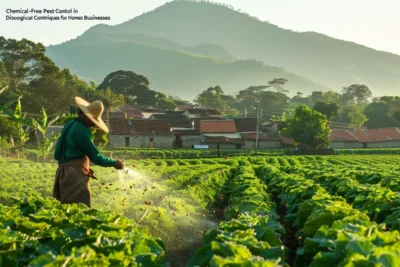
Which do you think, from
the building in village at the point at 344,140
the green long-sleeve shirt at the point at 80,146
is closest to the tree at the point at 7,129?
the green long-sleeve shirt at the point at 80,146

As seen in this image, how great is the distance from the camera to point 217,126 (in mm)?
68562

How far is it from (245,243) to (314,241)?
3.47 ft

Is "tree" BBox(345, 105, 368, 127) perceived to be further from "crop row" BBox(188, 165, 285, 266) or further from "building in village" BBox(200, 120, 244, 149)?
"crop row" BBox(188, 165, 285, 266)

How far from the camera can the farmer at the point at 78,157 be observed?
7.38 meters

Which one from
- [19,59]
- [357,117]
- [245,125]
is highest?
[19,59]

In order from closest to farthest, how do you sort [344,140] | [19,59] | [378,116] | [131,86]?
1. [19,59]
2. [344,140]
3. [378,116]
4. [131,86]

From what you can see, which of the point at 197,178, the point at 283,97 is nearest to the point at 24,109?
the point at 197,178

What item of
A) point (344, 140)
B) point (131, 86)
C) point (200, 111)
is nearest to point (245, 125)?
point (344, 140)

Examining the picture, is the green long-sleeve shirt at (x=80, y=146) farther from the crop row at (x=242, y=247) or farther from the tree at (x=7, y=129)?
the tree at (x=7, y=129)

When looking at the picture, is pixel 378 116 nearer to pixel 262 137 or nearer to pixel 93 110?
pixel 262 137

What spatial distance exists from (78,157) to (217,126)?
201 ft

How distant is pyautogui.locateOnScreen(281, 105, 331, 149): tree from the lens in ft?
213

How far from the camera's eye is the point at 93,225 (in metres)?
5.20

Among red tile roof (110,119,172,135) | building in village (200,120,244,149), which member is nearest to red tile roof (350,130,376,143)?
building in village (200,120,244,149)
